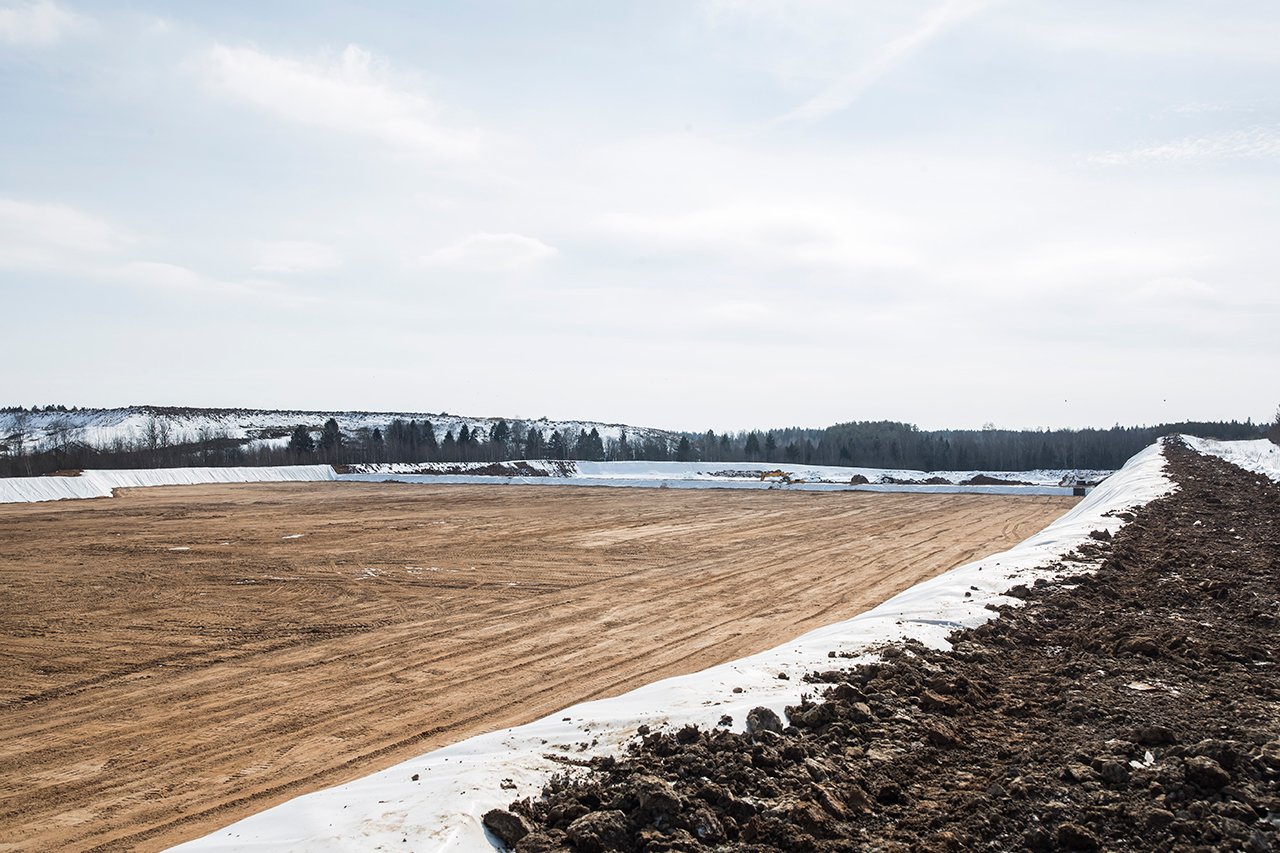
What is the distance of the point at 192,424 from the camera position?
131 m

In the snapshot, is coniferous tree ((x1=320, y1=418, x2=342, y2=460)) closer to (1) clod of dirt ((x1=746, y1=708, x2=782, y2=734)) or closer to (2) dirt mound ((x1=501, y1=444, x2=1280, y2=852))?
(2) dirt mound ((x1=501, y1=444, x2=1280, y2=852))

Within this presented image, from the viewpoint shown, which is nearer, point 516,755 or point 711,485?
point 516,755

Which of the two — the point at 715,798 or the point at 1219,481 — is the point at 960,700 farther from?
the point at 1219,481

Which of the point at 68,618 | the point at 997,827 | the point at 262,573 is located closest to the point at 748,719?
the point at 997,827

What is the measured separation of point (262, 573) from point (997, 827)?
15.5 metres

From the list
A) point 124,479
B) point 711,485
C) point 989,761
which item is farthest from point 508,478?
point 989,761

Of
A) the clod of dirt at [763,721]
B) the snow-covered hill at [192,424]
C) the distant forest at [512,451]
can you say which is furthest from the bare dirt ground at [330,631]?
the snow-covered hill at [192,424]

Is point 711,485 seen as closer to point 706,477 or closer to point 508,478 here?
point 508,478

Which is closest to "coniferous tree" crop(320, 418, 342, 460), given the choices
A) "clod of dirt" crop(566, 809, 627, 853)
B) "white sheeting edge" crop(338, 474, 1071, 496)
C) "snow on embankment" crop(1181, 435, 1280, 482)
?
"white sheeting edge" crop(338, 474, 1071, 496)

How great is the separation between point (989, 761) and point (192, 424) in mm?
145963

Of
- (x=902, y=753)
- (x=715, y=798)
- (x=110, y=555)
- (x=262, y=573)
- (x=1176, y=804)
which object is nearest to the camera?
(x=1176, y=804)

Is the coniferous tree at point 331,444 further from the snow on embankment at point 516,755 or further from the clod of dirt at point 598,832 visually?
the clod of dirt at point 598,832

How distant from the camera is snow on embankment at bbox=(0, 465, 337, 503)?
3912 centimetres

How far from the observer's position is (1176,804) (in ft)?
12.3
